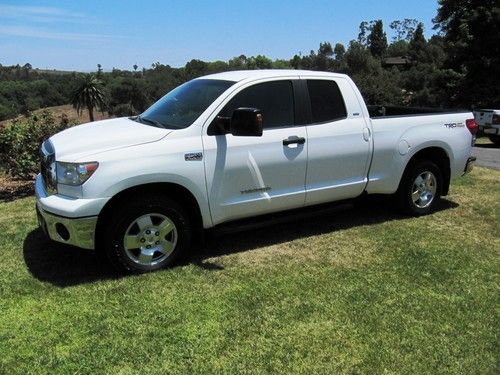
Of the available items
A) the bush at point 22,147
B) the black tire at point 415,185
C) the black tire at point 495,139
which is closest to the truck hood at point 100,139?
the black tire at point 415,185

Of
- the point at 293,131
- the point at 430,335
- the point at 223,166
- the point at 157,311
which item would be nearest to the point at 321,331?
the point at 430,335

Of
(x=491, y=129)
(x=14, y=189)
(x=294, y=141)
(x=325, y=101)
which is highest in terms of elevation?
(x=325, y=101)

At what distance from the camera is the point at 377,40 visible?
125m

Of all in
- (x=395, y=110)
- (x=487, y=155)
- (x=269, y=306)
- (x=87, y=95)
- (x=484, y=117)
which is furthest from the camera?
(x=87, y=95)

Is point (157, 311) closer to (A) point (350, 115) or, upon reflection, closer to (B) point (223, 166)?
(B) point (223, 166)

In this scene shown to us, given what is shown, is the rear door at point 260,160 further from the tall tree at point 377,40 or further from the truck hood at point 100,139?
the tall tree at point 377,40

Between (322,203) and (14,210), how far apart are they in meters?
4.00

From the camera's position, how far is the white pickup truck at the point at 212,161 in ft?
14.6

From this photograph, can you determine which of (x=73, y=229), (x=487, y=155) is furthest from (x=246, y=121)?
(x=487, y=155)

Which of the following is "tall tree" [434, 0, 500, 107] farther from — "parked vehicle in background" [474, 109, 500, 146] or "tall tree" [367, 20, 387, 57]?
"tall tree" [367, 20, 387, 57]

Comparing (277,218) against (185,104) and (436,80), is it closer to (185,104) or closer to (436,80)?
(185,104)

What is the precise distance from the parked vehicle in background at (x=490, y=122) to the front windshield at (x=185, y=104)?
12156mm

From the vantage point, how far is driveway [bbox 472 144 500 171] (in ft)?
37.0

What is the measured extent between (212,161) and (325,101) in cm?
154
